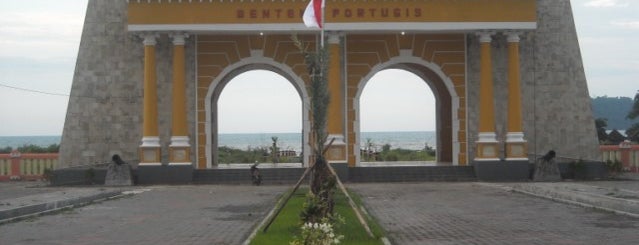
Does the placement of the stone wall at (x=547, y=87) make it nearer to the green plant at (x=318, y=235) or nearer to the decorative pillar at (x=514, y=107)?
the decorative pillar at (x=514, y=107)

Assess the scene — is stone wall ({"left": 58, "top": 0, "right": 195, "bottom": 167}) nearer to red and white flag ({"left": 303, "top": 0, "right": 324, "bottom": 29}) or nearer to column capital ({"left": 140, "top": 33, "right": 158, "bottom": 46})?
column capital ({"left": 140, "top": 33, "right": 158, "bottom": 46})

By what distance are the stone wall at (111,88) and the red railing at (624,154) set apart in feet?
50.9

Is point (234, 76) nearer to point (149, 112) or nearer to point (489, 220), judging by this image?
point (149, 112)

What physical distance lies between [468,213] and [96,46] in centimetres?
1720

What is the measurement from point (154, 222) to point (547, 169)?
53.7ft

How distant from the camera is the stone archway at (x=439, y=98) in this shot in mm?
30547

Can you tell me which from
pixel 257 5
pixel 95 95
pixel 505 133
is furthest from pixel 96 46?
pixel 505 133

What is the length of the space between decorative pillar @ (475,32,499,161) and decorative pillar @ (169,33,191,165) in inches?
386

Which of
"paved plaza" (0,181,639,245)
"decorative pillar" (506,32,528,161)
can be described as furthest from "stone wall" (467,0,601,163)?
"paved plaza" (0,181,639,245)

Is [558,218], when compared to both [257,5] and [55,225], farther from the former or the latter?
[257,5]

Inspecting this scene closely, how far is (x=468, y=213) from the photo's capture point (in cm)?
1734

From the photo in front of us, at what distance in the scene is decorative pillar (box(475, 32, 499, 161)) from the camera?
95.0ft

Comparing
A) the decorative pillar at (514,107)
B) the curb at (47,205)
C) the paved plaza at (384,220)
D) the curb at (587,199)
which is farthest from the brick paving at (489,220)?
the curb at (47,205)

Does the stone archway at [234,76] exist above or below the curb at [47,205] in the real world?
above
